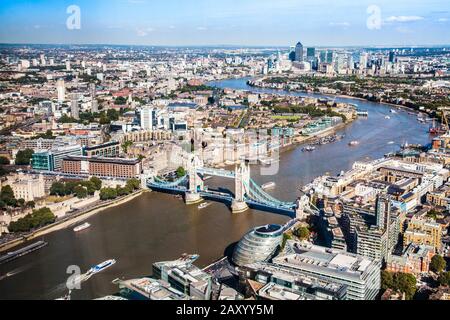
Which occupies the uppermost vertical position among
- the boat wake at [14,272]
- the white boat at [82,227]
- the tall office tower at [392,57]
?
the tall office tower at [392,57]

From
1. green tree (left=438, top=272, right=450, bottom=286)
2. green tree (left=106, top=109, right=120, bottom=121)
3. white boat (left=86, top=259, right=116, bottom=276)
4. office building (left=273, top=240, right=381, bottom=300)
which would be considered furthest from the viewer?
green tree (left=106, top=109, right=120, bottom=121)

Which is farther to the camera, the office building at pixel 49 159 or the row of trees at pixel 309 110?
the row of trees at pixel 309 110

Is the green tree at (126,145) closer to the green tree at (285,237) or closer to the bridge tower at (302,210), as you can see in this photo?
the bridge tower at (302,210)

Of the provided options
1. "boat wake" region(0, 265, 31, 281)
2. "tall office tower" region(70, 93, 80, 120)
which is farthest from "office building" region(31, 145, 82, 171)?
"tall office tower" region(70, 93, 80, 120)

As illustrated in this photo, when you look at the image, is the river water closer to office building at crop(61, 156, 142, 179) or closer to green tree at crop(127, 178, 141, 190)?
green tree at crop(127, 178, 141, 190)

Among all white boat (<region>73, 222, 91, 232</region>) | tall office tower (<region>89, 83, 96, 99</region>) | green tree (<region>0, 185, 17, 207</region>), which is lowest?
white boat (<region>73, 222, 91, 232</region>)

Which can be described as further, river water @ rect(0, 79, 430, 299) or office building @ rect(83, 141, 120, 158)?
office building @ rect(83, 141, 120, 158)

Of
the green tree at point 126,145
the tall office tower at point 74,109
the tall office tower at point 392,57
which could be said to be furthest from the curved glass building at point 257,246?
the tall office tower at point 392,57

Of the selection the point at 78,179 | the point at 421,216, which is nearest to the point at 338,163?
the point at 421,216
